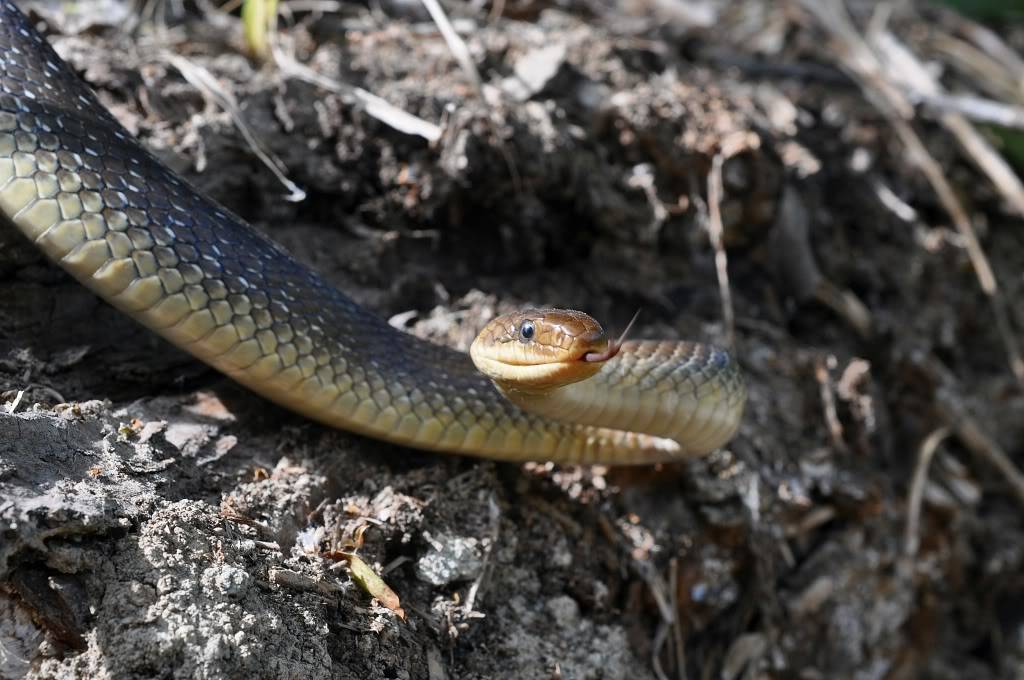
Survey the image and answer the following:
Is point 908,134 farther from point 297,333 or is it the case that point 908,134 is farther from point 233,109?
point 297,333

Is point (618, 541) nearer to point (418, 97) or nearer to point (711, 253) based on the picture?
point (711, 253)

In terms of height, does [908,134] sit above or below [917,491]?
above

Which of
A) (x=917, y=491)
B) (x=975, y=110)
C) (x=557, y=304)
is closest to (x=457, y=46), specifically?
(x=557, y=304)

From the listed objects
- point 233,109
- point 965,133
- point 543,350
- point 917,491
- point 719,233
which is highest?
point 233,109

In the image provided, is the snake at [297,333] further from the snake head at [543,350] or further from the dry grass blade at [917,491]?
Result: the dry grass blade at [917,491]

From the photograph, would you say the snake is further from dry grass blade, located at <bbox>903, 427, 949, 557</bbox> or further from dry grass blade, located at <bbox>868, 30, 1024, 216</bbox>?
dry grass blade, located at <bbox>868, 30, 1024, 216</bbox>
